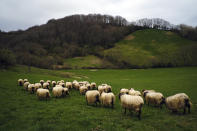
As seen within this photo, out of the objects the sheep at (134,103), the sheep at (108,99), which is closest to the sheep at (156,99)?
the sheep at (134,103)

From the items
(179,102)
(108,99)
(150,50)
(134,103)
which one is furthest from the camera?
(150,50)

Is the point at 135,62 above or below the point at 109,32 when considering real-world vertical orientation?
below

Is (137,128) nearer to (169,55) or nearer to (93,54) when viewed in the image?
(169,55)

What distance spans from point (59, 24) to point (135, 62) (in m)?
133

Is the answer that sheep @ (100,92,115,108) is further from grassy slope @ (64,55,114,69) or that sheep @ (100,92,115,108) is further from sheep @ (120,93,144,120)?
grassy slope @ (64,55,114,69)

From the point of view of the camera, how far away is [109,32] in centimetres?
15600

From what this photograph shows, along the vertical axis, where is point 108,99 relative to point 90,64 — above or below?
below

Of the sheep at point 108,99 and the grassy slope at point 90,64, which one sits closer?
the sheep at point 108,99

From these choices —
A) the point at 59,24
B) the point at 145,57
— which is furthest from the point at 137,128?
the point at 59,24

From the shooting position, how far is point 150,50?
112m

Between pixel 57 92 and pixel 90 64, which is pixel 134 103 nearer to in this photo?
pixel 57 92

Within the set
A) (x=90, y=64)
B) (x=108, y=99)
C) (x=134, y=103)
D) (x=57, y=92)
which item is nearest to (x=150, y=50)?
(x=90, y=64)

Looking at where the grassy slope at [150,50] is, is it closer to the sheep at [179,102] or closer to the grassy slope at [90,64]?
the grassy slope at [90,64]

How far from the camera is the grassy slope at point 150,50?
8861 centimetres
